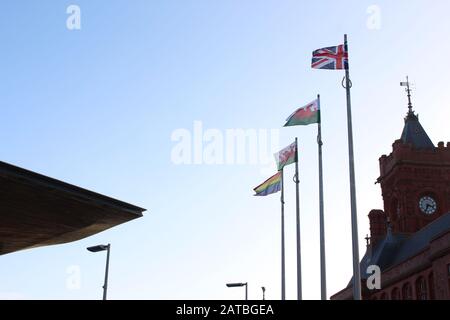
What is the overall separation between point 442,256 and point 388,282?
17251 millimetres

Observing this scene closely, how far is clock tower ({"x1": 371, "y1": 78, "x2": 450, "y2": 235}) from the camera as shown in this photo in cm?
8188

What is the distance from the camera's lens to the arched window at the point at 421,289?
194ft

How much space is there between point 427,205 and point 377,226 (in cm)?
715

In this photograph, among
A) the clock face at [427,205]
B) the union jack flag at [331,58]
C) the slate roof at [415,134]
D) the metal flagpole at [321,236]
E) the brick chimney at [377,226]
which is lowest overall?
the metal flagpole at [321,236]

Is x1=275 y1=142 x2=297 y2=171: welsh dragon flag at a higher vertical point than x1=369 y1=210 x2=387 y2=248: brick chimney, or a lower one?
lower

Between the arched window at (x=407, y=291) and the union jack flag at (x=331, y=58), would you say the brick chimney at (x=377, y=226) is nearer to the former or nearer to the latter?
the arched window at (x=407, y=291)

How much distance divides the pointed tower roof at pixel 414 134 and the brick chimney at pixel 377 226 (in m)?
10.6

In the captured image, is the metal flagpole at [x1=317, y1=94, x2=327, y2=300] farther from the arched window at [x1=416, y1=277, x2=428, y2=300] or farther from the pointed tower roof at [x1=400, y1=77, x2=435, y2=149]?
the pointed tower roof at [x1=400, y1=77, x2=435, y2=149]

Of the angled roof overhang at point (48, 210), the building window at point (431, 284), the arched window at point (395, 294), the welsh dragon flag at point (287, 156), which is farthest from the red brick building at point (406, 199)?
the angled roof overhang at point (48, 210)

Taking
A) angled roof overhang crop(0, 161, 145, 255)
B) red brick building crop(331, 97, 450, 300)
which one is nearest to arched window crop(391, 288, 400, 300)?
red brick building crop(331, 97, 450, 300)

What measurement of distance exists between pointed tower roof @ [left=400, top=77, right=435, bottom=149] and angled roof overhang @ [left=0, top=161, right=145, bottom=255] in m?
63.7

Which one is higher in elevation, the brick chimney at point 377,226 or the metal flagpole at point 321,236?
the brick chimney at point 377,226
